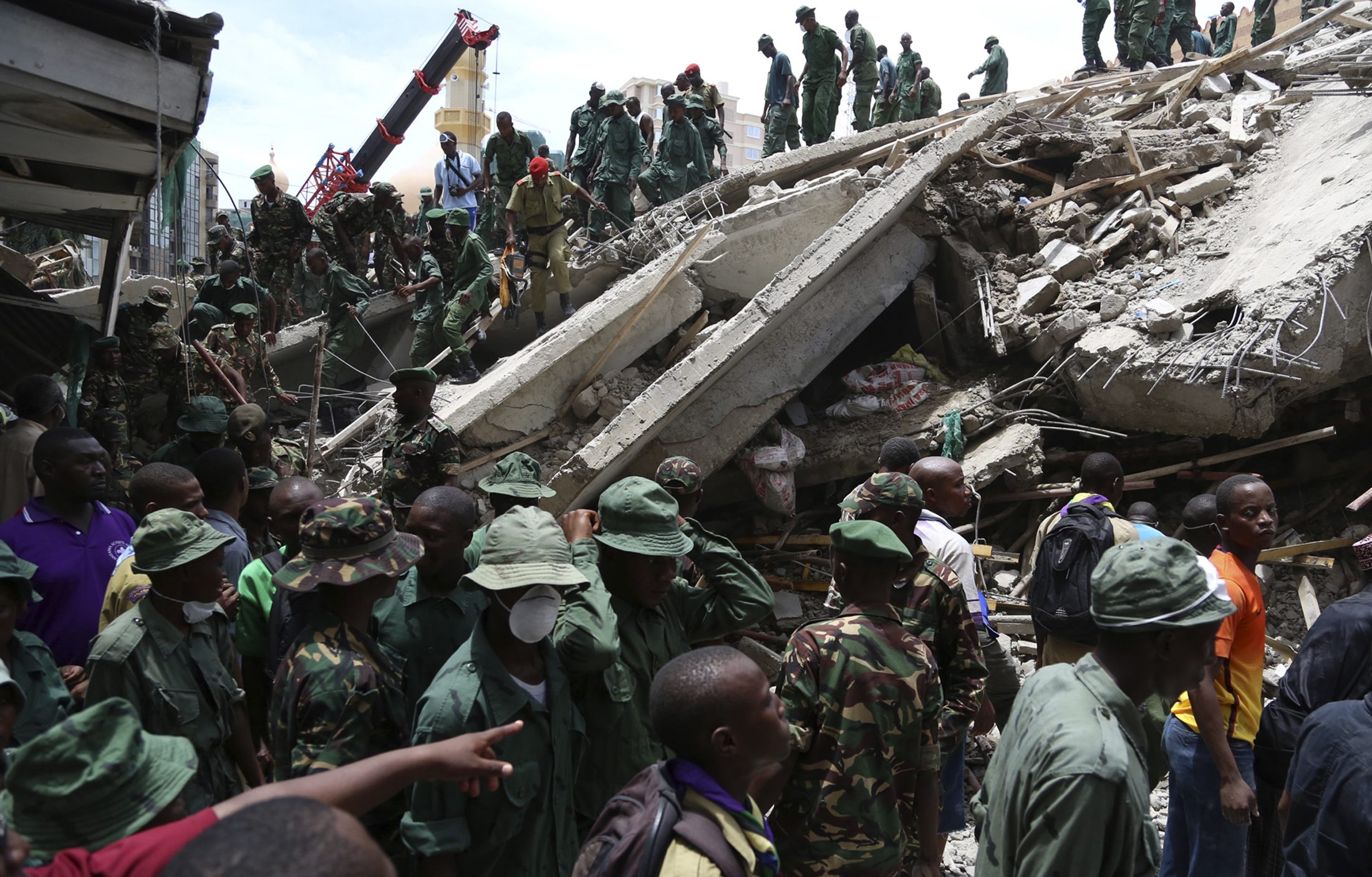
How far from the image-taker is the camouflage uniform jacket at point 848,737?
8.14 feet

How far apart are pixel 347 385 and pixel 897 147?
620 cm

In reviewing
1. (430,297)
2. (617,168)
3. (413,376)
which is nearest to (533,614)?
(413,376)

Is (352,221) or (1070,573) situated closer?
(1070,573)

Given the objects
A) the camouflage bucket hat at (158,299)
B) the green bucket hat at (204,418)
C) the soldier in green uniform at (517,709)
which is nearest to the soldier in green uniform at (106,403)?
the camouflage bucket hat at (158,299)

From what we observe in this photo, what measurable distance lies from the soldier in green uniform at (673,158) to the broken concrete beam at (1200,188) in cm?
525

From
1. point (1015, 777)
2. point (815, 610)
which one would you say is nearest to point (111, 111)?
point (1015, 777)

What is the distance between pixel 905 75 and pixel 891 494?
44.4 ft

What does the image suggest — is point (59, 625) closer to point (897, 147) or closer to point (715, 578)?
point (715, 578)

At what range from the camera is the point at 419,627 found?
9.48 ft

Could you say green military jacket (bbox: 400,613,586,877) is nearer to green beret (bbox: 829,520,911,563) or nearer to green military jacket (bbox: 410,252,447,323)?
green beret (bbox: 829,520,911,563)

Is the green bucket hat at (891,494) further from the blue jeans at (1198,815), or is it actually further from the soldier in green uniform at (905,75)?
the soldier in green uniform at (905,75)

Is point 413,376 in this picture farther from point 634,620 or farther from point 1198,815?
point 1198,815

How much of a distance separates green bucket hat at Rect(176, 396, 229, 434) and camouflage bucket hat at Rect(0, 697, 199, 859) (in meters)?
4.01

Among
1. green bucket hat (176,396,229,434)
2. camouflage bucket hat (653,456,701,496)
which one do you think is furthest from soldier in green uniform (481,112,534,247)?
camouflage bucket hat (653,456,701,496)
